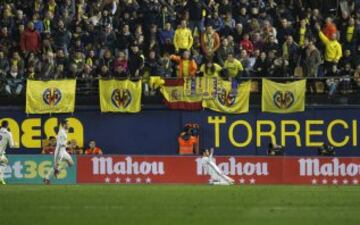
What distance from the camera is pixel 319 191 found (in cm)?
2298

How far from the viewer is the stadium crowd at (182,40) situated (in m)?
31.0

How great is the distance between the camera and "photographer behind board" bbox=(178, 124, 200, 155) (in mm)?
31797

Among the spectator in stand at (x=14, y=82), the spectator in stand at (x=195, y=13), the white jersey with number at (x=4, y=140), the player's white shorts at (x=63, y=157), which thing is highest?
the spectator in stand at (x=195, y=13)

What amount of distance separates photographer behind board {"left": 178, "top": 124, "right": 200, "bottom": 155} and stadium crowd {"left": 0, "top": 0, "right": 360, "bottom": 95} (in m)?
→ 1.92

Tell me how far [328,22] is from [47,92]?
941 centimetres

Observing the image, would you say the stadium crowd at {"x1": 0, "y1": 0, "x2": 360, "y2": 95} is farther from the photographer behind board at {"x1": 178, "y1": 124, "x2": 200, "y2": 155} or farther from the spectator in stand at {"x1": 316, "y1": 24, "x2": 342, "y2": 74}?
the photographer behind board at {"x1": 178, "y1": 124, "x2": 200, "y2": 155}

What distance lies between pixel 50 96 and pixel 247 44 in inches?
265

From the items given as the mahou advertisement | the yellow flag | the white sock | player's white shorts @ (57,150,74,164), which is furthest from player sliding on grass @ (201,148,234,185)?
the white sock

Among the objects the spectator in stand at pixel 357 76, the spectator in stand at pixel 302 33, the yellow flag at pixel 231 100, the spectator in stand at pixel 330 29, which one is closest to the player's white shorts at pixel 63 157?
the yellow flag at pixel 231 100

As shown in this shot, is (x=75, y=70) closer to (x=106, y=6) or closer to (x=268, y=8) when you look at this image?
(x=106, y=6)

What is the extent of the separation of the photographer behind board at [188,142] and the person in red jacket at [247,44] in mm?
3219

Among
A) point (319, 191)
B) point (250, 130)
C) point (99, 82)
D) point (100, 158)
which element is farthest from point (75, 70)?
point (319, 191)

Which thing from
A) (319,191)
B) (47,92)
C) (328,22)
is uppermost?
(328,22)

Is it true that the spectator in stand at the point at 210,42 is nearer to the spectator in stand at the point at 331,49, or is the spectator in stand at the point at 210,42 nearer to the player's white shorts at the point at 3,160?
the spectator in stand at the point at 331,49
